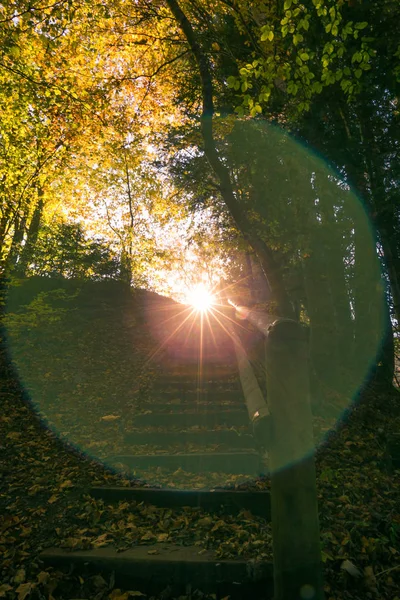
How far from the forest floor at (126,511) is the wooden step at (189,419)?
483mm

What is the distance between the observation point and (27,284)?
39.8ft

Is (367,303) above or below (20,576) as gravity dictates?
above

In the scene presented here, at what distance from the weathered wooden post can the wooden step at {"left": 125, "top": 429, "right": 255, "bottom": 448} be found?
253 cm

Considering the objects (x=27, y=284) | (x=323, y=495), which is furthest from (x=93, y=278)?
(x=323, y=495)

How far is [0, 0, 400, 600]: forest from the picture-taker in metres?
4.17

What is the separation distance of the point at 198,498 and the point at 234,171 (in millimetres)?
8418

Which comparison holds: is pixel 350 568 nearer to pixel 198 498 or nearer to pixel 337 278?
pixel 198 498

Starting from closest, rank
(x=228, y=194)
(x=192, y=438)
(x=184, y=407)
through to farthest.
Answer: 1. (x=228, y=194)
2. (x=192, y=438)
3. (x=184, y=407)

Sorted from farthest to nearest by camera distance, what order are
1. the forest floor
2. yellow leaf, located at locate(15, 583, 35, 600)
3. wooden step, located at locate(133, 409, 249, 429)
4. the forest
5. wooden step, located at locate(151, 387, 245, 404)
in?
wooden step, located at locate(151, 387, 245, 404) → wooden step, located at locate(133, 409, 249, 429) → the forest → the forest floor → yellow leaf, located at locate(15, 583, 35, 600)

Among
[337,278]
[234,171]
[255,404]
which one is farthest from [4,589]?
[234,171]

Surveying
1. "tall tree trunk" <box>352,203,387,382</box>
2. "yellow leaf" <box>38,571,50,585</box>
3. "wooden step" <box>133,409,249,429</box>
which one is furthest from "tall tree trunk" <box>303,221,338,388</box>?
"yellow leaf" <box>38,571,50,585</box>

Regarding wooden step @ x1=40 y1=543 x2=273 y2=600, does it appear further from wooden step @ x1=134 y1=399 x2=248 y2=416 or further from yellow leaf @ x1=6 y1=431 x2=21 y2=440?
yellow leaf @ x1=6 y1=431 x2=21 y2=440

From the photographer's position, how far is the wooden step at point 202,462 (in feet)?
13.1

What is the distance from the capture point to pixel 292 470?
79.5 inches
